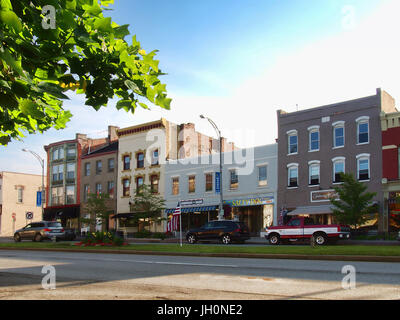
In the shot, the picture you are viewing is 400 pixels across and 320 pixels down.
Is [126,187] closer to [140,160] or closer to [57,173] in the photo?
[140,160]

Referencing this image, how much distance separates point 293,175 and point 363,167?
238 inches

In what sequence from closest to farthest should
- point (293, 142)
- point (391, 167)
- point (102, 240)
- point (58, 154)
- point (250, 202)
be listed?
point (102, 240)
point (391, 167)
point (293, 142)
point (250, 202)
point (58, 154)

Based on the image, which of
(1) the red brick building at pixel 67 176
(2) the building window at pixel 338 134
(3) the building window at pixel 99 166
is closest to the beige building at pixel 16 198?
(1) the red brick building at pixel 67 176

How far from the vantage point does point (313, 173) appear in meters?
36.6

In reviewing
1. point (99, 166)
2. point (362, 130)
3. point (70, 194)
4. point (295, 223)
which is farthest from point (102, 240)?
point (70, 194)

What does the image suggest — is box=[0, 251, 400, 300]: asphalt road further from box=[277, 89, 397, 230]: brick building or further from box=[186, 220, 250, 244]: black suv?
box=[277, 89, 397, 230]: brick building

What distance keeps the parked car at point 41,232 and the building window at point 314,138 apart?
22.1 meters

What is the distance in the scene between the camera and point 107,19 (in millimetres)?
4641

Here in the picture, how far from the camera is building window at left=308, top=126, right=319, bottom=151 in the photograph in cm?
3675

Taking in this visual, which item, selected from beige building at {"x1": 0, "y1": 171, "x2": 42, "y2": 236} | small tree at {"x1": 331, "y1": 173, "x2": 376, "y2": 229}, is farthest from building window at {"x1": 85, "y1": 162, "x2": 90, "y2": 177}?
small tree at {"x1": 331, "y1": 173, "x2": 376, "y2": 229}

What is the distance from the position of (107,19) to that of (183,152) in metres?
43.8

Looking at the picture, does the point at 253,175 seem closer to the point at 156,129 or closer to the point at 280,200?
the point at 280,200
